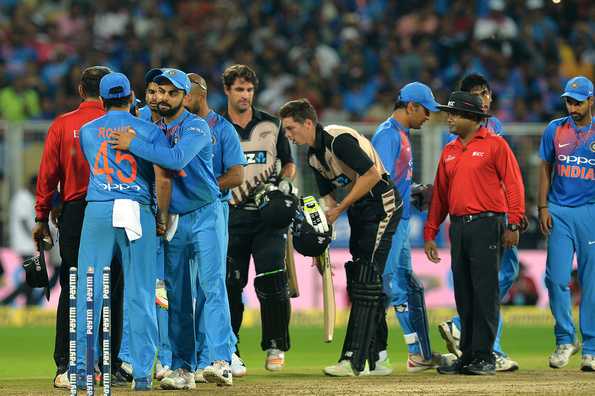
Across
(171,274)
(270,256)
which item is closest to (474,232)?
(270,256)

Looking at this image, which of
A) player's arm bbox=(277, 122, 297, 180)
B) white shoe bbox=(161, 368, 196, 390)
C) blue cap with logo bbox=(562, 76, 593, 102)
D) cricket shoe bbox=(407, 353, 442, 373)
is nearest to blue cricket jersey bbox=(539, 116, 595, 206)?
blue cap with logo bbox=(562, 76, 593, 102)

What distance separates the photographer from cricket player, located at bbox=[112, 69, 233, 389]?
971 centimetres

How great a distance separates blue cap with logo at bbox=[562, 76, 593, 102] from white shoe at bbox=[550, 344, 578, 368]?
7.40 feet

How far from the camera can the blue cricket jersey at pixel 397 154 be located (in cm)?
1174

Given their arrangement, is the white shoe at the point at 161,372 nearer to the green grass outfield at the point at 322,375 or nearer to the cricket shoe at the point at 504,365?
the green grass outfield at the point at 322,375

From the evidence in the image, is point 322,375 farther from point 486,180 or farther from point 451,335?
point 486,180

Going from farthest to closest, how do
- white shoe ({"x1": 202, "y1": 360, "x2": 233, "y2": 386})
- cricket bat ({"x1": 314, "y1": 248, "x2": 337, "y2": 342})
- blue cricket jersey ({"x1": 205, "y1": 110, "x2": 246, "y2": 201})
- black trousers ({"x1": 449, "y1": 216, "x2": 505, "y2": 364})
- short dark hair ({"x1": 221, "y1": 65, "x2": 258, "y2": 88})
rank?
short dark hair ({"x1": 221, "y1": 65, "x2": 258, "y2": 88})
cricket bat ({"x1": 314, "y1": 248, "x2": 337, "y2": 342})
black trousers ({"x1": 449, "y1": 216, "x2": 505, "y2": 364})
blue cricket jersey ({"x1": 205, "y1": 110, "x2": 246, "y2": 201})
white shoe ({"x1": 202, "y1": 360, "x2": 233, "y2": 386})

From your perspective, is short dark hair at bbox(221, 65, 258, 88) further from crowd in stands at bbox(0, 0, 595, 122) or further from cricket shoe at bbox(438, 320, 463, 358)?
crowd in stands at bbox(0, 0, 595, 122)

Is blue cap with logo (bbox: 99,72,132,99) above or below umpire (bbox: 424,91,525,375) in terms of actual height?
above

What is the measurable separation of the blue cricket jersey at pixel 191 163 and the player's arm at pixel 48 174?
35.2 inches

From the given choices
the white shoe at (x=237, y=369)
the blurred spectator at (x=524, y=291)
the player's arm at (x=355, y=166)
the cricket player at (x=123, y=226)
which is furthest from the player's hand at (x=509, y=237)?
the blurred spectator at (x=524, y=291)

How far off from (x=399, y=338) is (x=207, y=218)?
6.55 m

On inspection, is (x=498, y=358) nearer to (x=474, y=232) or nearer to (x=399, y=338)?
(x=474, y=232)

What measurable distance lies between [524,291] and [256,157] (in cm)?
763
